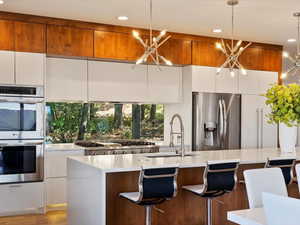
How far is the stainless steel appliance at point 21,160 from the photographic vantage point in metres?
4.76

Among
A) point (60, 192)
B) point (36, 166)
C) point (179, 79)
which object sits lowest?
point (60, 192)

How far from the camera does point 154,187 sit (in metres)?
3.15

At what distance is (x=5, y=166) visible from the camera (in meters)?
4.77

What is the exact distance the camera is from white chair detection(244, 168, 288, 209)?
2.46 meters

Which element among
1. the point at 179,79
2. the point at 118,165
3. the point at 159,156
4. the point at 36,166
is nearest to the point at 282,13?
the point at 179,79

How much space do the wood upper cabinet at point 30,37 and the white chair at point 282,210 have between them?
4.09 m

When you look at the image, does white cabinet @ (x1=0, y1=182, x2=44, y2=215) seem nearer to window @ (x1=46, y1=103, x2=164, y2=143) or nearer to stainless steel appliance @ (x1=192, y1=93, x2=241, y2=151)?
window @ (x1=46, y1=103, x2=164, y2=143)

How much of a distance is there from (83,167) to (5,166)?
5.55 ft

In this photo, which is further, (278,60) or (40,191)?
(278,60)

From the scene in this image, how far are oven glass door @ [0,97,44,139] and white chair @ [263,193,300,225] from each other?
3.84 metres

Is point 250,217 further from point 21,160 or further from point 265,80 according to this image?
point 265,80

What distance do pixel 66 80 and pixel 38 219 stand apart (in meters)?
1.92

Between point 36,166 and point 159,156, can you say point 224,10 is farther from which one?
point 36,166

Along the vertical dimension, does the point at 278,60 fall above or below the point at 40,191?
above
